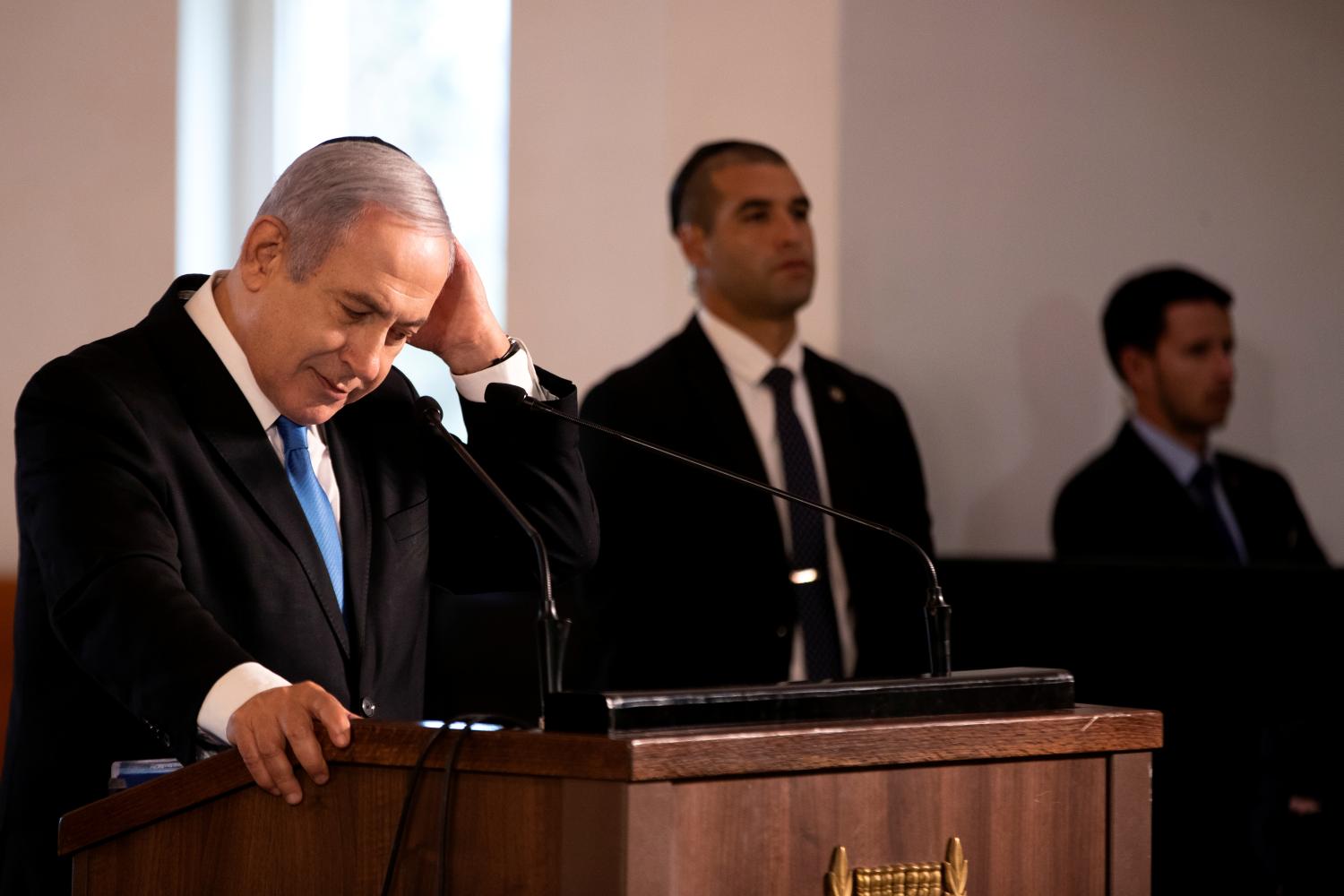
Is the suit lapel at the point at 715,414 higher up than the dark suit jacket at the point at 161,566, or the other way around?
the suit lapel at the point at 715,414

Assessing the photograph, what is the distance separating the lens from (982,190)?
5051 millimetres

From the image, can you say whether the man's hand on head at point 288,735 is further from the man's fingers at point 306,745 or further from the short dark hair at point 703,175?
the short dark hair at point 703,175

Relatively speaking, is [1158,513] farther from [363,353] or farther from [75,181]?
[363,353]

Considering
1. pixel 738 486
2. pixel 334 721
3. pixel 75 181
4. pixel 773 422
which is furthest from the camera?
pixel 773 422

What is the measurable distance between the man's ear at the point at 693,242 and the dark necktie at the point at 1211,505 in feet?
5.74

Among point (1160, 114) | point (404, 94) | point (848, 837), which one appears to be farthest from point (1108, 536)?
point (848, 837)

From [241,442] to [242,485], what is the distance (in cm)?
5

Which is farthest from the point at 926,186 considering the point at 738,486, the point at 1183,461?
the point at 738,486

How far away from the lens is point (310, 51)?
4.46m

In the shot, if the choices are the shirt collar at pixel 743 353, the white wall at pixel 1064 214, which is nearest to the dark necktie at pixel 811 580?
the shirt collar at pixel 743 353

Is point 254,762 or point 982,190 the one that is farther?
point 982,190

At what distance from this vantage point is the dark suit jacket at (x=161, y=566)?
172cm

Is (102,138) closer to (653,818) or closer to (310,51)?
(310,51)

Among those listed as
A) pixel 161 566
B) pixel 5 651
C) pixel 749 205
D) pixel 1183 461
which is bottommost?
pixel 5 651
